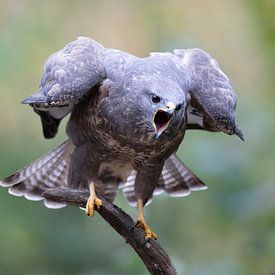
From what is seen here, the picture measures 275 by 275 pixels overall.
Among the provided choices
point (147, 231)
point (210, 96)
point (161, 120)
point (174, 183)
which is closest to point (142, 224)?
point (147, 231)

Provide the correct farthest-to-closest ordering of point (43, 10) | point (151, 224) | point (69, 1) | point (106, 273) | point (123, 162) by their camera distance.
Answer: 1. point (69, 1)
2. point (43, 10)
3. point (151, 224)
4. point (106, 273)
5. point (123, 162)

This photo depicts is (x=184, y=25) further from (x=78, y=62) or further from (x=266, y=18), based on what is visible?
(x=78, y=62)

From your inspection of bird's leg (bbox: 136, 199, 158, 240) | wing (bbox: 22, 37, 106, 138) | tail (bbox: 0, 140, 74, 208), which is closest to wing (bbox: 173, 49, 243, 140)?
wing (bbox: 22, 37, 106, 138)

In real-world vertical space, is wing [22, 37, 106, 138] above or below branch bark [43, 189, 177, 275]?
above

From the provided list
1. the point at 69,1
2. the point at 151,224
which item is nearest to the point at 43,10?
the point at 69,1

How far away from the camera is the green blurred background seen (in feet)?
22.9

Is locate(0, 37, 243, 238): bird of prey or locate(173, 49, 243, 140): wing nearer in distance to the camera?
locate(0, 37, 243, 238): bird of prey

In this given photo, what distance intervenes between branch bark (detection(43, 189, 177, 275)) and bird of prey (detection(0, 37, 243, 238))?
10cm

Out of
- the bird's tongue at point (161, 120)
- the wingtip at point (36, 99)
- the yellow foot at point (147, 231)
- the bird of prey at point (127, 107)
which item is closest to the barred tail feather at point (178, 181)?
the bird of prey at point (127, 107)

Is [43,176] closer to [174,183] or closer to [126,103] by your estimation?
[174,183]

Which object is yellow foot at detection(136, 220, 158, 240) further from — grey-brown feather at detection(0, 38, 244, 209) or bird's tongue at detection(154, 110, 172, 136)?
bird's tongue at detection(154, 110, 172, 136)

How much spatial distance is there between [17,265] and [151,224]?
1058mm

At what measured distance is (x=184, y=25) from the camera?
857 cm

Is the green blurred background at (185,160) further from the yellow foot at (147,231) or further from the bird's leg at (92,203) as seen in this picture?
the bird's leg at (92,203)
